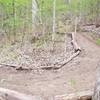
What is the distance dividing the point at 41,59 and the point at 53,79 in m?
2.32

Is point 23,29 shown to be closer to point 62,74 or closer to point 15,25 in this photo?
point 15,25

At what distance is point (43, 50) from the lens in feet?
38.5

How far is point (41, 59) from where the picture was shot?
34.6ft

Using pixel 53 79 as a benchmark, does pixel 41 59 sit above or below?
above

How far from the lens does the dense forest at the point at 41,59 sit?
7000mm

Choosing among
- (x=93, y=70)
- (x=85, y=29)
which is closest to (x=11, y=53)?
(x=93, y=70)

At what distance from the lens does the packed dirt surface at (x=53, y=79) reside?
728 cm

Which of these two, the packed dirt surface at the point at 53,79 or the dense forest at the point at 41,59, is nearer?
the dense forest at the point at 41,59

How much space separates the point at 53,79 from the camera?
8.34 metres

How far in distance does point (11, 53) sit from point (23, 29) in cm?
333

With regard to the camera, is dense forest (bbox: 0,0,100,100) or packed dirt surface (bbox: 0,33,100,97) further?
packed dirt surface (bbox: 0,33,100,97)

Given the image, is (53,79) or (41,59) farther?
(41,59)

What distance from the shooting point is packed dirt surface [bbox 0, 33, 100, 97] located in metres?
7.28

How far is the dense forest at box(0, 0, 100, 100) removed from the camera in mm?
7000
